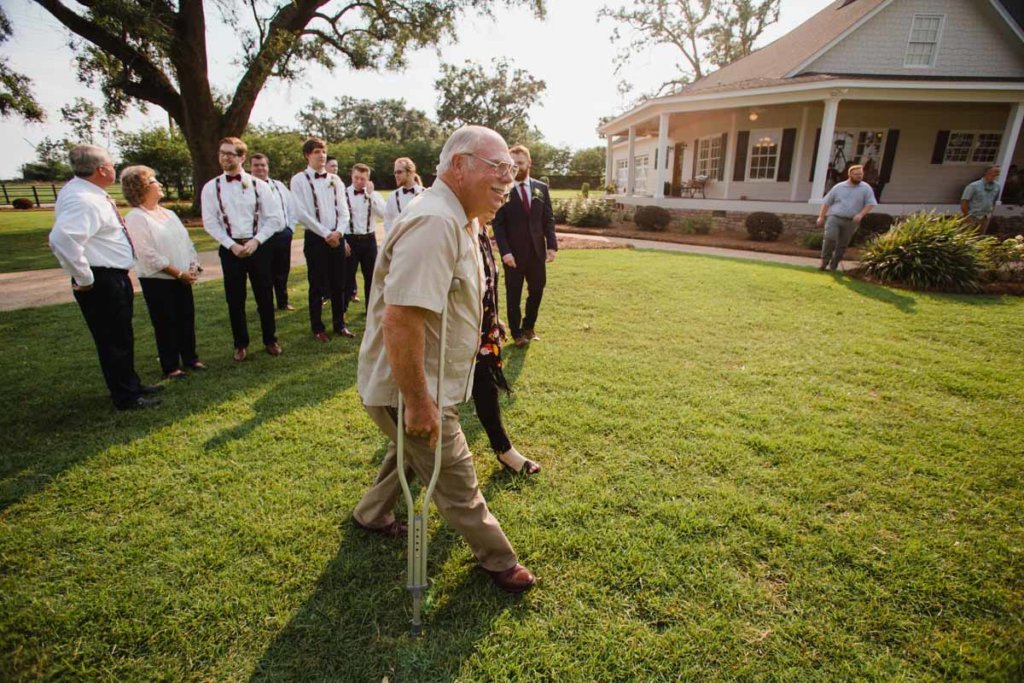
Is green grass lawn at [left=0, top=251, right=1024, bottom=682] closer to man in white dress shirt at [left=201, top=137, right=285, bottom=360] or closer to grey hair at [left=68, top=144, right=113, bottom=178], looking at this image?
man in white dress shirt at [left=201, top=137, right=285, bottom=360]

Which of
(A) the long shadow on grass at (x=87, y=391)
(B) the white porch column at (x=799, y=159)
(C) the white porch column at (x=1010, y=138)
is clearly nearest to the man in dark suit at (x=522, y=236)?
(A) the long shadow on grass at (x=87, y=391)

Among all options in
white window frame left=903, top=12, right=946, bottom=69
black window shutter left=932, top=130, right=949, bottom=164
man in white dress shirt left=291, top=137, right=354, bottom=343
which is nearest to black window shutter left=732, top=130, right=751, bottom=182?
white window frame left=903, top=12, right=946, bottom=69

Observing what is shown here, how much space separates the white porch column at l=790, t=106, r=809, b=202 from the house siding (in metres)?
1.55

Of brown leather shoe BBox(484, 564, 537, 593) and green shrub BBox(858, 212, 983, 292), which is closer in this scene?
brown leather shoe BBox(484, 564, 537, 593)

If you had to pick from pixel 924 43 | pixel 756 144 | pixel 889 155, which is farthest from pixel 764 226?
pixel 924 43

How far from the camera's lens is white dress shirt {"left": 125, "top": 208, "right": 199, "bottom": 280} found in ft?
14.3

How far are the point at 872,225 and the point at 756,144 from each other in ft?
18.6

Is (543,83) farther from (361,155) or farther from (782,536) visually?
(782,536)

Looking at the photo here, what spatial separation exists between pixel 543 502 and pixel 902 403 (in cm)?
359

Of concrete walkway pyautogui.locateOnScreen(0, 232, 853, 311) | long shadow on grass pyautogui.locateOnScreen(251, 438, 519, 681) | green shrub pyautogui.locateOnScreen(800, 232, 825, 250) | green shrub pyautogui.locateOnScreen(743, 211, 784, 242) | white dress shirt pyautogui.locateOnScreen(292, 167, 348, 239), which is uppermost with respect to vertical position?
white dress shirt pyautogui.locateOnScreen(292, 167, 348, 239)

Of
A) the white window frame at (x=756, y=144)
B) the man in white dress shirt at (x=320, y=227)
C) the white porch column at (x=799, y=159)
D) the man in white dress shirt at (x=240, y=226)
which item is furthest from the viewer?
the white window frame at (x=756, y=144)

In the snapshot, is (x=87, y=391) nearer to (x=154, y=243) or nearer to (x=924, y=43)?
(x=154, y=243)

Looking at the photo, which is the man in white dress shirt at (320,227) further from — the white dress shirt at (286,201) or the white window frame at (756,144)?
the white window frame at (756,144)

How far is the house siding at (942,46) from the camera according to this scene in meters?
15.1
